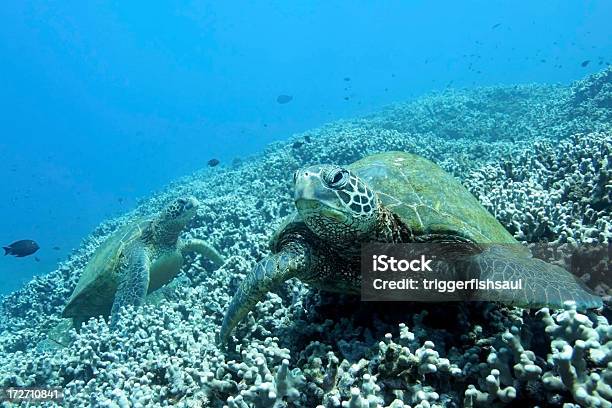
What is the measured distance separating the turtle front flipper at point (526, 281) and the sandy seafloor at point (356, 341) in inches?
5.3

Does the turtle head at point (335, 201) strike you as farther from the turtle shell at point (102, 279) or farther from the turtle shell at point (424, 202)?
the turtle shell at point (102, 279)

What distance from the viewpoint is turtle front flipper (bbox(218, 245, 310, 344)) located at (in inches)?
119

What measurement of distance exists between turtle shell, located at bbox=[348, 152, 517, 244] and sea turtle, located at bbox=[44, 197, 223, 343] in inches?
150

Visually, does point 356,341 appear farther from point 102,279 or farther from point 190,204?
point 102,279

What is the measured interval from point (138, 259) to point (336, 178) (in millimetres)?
4434

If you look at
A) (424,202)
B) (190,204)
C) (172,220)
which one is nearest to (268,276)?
(424,202)

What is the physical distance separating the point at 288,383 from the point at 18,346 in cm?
683

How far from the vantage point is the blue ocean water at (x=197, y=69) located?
10306cm

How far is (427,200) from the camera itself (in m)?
3.33

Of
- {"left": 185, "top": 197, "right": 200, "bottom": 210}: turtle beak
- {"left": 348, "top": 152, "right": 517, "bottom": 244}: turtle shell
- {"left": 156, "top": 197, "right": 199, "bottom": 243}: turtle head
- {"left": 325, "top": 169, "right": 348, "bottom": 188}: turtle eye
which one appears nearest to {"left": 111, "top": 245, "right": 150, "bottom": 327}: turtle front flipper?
{"left": 156, "top": 197, "right": 199, "bottom": 243}: turtle head

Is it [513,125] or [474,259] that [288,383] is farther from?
[513,125]

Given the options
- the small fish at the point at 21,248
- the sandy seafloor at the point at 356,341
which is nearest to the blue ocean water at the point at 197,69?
the small fish at the point at 21,248

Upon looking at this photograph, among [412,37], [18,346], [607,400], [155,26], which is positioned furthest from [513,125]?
[155,26]

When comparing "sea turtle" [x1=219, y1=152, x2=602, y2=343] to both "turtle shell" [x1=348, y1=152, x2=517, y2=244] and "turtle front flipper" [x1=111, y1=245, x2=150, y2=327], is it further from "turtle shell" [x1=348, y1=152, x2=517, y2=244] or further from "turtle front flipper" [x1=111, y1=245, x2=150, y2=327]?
"turtle front flipper" [x1=111, y1=245, x2=150, y2=327]
